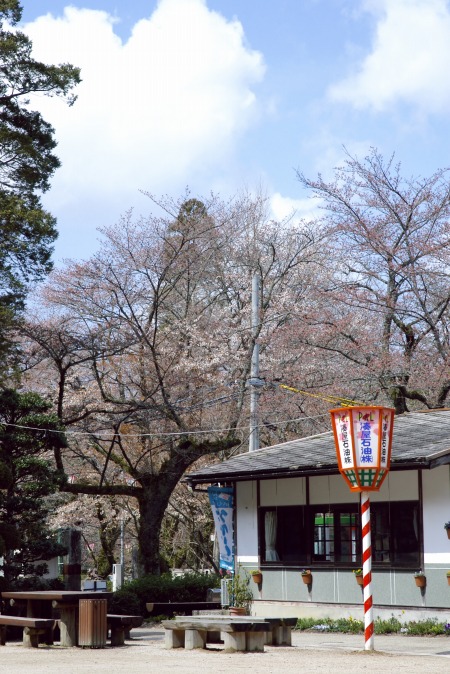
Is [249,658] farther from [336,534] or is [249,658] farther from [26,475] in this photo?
[26,475]

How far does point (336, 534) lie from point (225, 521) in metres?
2.80

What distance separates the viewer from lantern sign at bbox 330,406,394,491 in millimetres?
12867

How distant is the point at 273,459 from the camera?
18.8m

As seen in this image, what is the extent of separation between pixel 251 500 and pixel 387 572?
3639mm

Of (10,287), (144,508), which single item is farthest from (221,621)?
(144,508)

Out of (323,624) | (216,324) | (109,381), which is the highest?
(216,324)

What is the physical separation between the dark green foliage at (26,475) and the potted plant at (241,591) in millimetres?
3741

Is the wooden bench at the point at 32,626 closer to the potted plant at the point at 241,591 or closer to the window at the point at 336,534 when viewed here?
the potted plant at the point at 241,591

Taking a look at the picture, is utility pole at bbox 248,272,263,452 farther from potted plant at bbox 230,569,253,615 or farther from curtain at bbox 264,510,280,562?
potted plant at bbox 230,569,253,615

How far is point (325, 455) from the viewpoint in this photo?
58.3 ft

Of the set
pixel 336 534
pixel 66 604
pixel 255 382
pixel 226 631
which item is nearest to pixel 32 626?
pixel 66 604

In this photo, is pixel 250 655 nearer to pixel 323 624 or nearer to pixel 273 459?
pixel 323 624

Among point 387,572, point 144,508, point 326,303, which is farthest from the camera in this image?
point 326,303

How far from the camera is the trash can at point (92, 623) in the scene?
1371 cm
